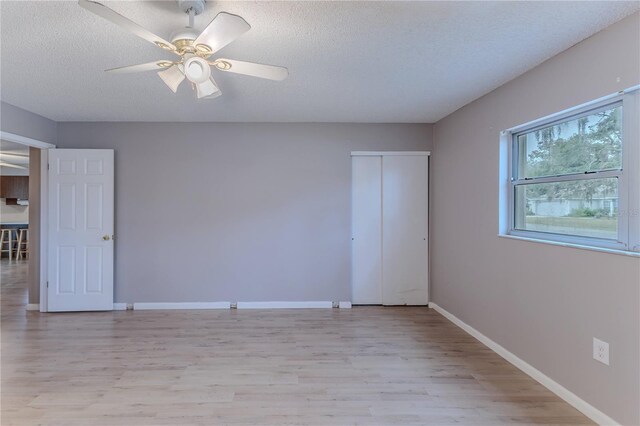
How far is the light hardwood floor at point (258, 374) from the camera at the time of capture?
2148mm

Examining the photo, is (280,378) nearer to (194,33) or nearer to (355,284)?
(355,284)

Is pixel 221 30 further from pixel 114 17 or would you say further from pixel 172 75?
pixel 172 75

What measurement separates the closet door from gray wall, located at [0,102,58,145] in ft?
13.9

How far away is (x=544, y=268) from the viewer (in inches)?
99.3

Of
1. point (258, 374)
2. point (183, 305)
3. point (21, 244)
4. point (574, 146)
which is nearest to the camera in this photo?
point (574, 146)

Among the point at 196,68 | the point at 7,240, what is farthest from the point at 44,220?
the point at 7,240

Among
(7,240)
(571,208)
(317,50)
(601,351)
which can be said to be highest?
(317,50)

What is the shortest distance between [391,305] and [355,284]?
0.56 meters

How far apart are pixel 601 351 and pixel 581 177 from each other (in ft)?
3.71

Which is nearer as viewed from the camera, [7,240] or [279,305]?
[279,305]

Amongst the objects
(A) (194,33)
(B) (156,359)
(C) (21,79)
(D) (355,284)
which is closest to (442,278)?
(D) (355,284)

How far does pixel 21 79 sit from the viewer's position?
2861 mm

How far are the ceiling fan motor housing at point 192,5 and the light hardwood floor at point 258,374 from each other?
2387 mm

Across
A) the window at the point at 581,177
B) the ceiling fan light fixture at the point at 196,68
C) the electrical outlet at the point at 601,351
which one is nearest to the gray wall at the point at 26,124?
the ceiling fan light fixture at the point at 196,68
